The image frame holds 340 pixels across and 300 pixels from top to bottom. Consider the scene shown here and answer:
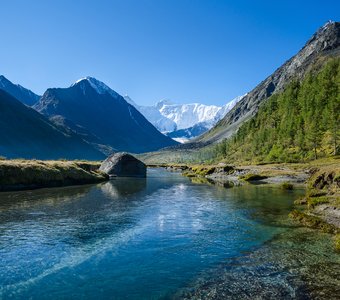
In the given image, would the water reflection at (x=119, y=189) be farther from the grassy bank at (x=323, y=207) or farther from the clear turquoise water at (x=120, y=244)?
the grassy bank at (x=323, y=207)

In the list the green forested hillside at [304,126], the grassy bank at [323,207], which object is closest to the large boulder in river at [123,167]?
the green forested hillside at [304,126]

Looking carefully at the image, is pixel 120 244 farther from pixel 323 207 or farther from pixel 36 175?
pixel 36 175

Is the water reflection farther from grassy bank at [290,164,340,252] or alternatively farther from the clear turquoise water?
grassy bank at [290,164,340,252]

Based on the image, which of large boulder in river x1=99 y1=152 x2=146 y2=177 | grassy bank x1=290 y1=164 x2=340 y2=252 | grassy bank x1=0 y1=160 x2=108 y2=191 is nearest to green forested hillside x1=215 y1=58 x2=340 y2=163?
large boulder in river x1=99 y1=152 x2=146 y2=177

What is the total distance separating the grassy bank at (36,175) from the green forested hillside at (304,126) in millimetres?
83051

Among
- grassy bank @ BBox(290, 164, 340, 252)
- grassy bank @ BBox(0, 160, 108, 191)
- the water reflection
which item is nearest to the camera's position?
grassy bank @ BBox(290, 164, 340, 252)

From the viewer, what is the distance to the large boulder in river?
348 ft

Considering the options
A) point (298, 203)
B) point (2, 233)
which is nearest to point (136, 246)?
point (2, 233)

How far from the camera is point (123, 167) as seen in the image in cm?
10700

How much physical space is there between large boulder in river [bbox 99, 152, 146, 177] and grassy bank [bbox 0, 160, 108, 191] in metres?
27.5

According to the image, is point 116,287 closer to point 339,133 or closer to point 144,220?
point 144,220

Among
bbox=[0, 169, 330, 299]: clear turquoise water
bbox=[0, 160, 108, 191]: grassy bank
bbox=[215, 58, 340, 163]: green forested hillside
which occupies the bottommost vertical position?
bbox=[0, 169, 330, 299]: clear turquoise water

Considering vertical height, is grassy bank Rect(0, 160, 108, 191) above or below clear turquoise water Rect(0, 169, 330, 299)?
above

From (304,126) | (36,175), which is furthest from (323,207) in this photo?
(304,126)
